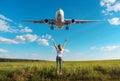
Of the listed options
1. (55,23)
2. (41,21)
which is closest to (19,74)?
(55,23)

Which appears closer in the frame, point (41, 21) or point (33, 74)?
point (33, 74)

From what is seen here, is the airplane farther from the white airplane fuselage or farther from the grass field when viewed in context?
the grass field

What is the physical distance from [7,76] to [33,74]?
2878 millimetres

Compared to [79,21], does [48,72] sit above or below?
below

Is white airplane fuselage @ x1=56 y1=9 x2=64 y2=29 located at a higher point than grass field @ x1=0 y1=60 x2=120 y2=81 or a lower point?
higher

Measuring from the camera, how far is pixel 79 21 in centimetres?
5616

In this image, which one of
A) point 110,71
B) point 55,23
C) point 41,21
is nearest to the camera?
point 110,71

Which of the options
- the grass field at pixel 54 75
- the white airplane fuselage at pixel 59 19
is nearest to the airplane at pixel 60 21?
the white airplane fuselage at pixel 59 19

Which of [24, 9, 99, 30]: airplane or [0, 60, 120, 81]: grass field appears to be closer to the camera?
[0, 60, 120, 81]: grass field

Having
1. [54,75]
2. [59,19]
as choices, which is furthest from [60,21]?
Answer: [54,75]

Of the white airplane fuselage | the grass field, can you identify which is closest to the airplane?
the white airplane fuselage

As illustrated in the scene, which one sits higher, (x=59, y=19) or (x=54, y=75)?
(x=59, y=19)

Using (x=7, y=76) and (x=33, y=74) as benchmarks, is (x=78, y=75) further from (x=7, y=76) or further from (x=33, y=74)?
(x=7, y=76)

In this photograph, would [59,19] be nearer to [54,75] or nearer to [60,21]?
[60,21]
